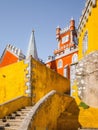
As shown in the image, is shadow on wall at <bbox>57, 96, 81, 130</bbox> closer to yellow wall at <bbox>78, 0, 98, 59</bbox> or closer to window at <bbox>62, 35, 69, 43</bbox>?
yellow wall at <bbox>78, 0, 98, 59</bbox>

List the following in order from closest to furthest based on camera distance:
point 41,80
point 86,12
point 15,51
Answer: point 86,12, point 41,80, point 15,51

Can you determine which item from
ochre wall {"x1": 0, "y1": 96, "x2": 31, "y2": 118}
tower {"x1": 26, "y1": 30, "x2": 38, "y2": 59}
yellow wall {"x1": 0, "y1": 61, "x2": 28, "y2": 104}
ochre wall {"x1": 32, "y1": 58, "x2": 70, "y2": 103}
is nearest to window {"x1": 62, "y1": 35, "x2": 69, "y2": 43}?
tower {"x1": 26, "y1": 30, "x2": 38, "y2": 59}

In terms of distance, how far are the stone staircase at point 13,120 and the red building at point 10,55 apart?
21.4m

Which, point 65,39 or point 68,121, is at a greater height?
point 65,39

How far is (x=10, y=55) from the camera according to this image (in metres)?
36.4

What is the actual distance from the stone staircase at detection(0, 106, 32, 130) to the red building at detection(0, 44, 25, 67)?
21386 millimetres

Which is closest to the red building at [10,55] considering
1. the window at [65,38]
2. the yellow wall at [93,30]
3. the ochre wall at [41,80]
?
the ochre wall at [41,80]

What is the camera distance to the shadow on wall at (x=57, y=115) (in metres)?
10.7

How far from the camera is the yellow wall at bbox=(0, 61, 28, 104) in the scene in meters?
16.8

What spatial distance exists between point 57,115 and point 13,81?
5.78 m

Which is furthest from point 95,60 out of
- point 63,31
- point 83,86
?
point 63,31

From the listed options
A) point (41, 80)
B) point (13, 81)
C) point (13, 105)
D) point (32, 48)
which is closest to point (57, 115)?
point (13, 105)

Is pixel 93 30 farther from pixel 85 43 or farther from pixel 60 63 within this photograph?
pixel 60 63

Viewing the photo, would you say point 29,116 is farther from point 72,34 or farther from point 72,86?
point 72,34
